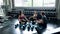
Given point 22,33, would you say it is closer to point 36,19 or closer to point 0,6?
point 36,19

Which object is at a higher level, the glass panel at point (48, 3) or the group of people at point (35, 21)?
the glass panel at point (48, 3)

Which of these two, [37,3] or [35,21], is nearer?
[35,21]

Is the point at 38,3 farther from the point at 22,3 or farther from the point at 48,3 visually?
the point at 22,3

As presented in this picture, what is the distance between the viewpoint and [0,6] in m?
2.75

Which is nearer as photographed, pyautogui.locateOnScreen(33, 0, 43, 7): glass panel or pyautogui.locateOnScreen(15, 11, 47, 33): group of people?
pyautogui.locateOnScreen(15, 11, 47, 33): group of people

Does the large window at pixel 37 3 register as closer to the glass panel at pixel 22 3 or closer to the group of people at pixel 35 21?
the glass panel at pixel 22 3

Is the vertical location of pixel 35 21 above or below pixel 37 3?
below

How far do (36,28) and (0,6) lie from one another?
1299mm

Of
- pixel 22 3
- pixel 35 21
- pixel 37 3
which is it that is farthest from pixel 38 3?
pixel 35 21

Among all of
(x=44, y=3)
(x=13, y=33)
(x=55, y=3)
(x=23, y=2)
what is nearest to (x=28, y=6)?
(x=23, y=2)

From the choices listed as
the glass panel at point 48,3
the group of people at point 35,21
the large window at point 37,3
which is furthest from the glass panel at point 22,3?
the group of people at point 35,21

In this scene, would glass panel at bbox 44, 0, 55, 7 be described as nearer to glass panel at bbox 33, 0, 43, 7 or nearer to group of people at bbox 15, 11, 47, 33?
glass panel at bbox 33, 0, 43, 7

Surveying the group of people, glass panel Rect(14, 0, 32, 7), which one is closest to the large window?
glass panel Rect(14, 0, 32, 7)

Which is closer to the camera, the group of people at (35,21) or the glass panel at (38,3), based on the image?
the group of people at (35,21)
